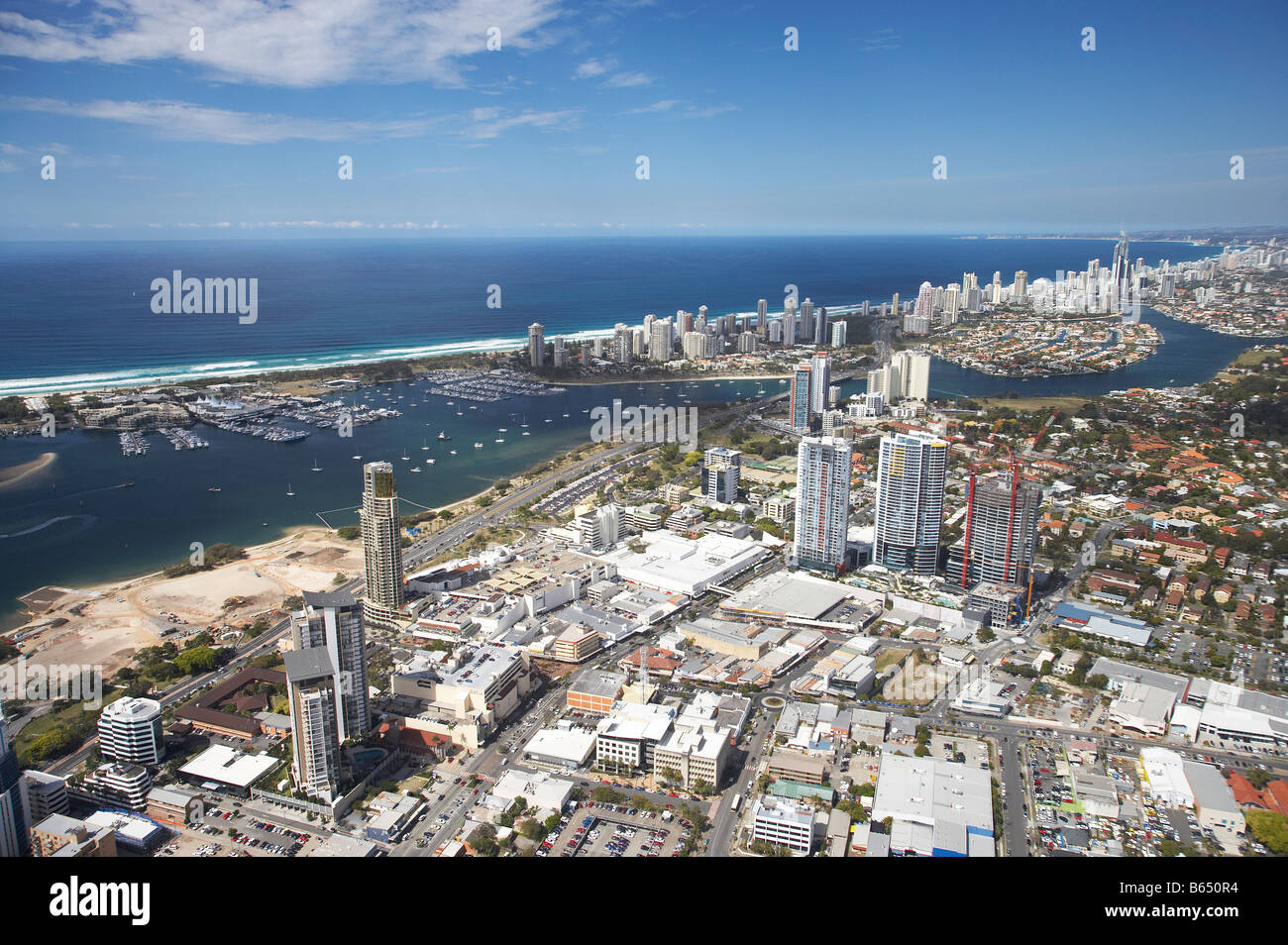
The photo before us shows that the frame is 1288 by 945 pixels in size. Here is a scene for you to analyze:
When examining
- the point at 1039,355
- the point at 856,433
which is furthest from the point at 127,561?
the point at 1039,355

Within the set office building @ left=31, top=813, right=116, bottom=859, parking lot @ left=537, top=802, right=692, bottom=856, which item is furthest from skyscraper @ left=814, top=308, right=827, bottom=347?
office building @ left=31, top=813, right=116, bottom=859

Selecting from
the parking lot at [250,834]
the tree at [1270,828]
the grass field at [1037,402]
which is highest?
the grass field at [1037,402]

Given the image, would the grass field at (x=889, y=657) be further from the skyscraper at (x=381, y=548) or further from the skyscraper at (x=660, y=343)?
the skyscraper at (x=660, y=343)

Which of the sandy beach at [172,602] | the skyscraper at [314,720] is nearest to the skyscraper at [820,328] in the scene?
the sandy beach at [172,602]

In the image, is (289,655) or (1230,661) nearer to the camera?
(289,655)
